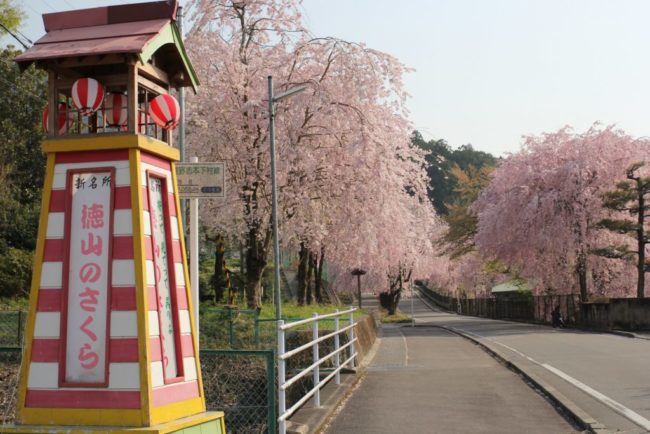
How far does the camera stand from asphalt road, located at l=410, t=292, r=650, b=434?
10.9 metres

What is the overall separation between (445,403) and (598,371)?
5.47 metres

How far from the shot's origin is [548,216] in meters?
39.5

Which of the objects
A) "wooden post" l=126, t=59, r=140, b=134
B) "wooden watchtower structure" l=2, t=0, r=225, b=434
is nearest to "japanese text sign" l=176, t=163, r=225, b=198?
"wooden watchtower structure" l=2, t=0, r=225, b=434

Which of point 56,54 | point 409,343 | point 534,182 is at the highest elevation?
point 534,182

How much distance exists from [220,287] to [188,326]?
27.2 meters

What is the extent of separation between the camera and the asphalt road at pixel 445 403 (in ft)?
33.5

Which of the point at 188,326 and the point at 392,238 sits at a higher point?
the point at 392,238

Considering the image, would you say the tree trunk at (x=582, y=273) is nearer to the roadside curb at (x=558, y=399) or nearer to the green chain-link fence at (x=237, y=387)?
the roadside curb at (x=558, y=399)

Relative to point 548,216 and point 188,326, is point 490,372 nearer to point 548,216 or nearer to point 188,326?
point 188,326

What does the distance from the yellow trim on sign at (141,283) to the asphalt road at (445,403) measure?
15.8 feet

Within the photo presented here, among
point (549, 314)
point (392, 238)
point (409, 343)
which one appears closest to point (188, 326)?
point (409, 343)

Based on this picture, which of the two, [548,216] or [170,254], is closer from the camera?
[170,254]

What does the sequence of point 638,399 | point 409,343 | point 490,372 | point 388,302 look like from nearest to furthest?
point 638,399 < point 490,372 < point 409,343 < point 388,302

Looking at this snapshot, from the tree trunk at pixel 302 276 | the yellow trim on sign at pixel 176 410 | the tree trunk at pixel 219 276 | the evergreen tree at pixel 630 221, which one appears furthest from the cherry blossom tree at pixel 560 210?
the yellow trim on sign at pixel 176 410
